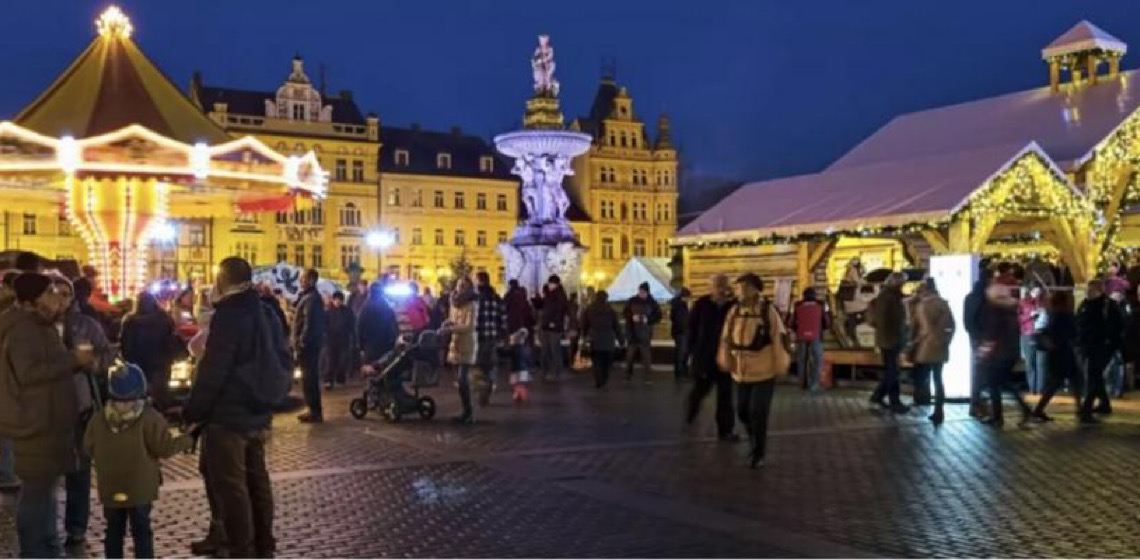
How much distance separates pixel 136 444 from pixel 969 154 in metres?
19.4

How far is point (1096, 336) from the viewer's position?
1515 centimetres

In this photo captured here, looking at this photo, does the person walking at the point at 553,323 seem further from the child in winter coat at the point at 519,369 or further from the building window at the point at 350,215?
the building window at the point at 350,215

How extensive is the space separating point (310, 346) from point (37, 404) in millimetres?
8932

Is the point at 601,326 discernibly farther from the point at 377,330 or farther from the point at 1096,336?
the point at 1096,336

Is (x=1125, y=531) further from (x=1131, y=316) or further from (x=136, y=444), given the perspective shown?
(x=1131, y=316)

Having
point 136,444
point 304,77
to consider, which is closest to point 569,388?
point 136,444

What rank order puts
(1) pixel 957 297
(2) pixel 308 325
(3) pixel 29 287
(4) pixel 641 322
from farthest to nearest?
1. (4) pixel 641 322
2. (1) pixel 957 297
3. (2) pixel 308 325
4. (3) pixel 29 287

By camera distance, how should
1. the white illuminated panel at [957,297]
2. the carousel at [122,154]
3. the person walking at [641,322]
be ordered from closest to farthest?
the white illuminated panel at [957,297], the carousel at [122,154], the person walking at [641,322]

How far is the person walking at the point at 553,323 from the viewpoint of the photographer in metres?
22.5

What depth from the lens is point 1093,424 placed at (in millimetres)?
14820

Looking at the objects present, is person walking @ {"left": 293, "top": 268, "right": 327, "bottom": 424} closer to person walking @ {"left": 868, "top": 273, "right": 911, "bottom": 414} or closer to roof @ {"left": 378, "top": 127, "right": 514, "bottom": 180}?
person walking @ {"left": 868, "top": 273, "right": 911, "bottom": 414}

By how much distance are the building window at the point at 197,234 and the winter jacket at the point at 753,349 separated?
63.4m

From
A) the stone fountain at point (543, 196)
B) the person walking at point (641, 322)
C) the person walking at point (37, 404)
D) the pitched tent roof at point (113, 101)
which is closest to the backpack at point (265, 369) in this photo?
the person walking at point (37, 404)

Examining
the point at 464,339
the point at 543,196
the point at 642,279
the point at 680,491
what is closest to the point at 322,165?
the point at 642,279
